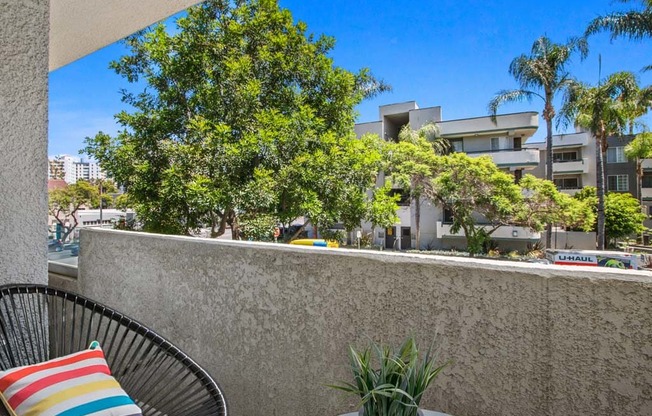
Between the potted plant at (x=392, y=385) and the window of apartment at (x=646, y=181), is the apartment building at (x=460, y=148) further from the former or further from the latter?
the potted plant at (x=392, y=385)

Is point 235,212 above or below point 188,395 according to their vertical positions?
above

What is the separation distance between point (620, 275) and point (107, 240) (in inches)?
103

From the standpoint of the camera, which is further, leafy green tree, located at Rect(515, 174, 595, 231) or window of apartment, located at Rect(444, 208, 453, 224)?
window of apartment, located at Rect(444, 208, 453, 224)

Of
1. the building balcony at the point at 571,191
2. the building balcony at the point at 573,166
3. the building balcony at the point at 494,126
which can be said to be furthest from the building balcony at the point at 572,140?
the building balcony at the point at 494,126

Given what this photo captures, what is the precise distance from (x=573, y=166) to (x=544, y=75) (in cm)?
800

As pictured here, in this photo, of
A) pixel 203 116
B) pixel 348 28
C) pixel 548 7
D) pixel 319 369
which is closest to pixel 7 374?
pixel 319 369

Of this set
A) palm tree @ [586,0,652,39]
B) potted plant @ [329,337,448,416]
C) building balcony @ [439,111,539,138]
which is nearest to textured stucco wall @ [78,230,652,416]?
potted plant @ [329,337,448,416]

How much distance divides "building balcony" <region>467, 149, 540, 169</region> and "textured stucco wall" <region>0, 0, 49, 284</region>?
18922mm

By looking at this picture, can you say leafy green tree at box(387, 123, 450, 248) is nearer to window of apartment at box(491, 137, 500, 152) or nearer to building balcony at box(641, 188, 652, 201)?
window of apartment at box(491, 137, 500, 152)

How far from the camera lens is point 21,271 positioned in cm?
149

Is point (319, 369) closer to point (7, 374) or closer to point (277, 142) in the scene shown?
point (7, 374)

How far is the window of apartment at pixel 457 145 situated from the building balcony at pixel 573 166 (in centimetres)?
717

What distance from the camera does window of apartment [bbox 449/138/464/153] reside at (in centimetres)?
1962

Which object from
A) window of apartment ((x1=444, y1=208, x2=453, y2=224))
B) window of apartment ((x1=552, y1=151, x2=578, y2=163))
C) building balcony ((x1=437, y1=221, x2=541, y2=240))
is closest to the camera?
building balcony ((x1=437, y1=221, x2=541, y2=240))
